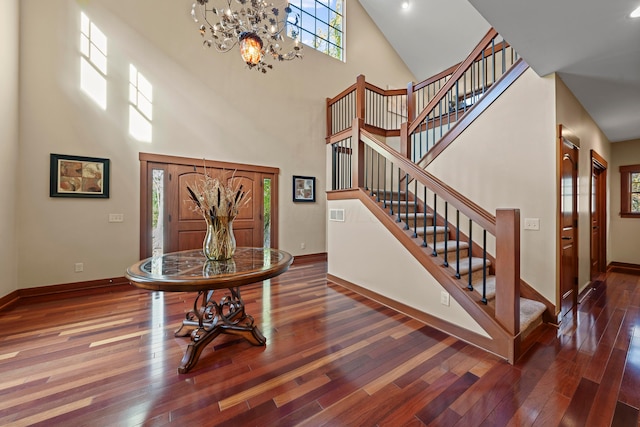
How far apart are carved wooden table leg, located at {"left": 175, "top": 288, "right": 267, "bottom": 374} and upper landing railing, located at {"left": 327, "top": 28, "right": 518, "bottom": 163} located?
9.83ft

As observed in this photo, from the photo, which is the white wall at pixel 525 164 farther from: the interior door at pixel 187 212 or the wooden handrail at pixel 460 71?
the interior door at pixel 187 212

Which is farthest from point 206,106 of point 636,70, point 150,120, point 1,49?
point 636,70

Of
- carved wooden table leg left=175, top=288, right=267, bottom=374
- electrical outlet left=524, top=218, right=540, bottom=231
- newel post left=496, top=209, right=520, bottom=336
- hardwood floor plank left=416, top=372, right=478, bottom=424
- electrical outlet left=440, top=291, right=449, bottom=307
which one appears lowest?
hardwood floor plank left=416, top=372, right=478, bottom=424

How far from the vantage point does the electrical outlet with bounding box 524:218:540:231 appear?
8.67 feet

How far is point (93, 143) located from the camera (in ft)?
11.7

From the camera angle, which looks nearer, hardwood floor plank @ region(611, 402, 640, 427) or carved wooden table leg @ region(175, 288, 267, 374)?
hardwood floor plank @ region(611, 402, 640, 427)

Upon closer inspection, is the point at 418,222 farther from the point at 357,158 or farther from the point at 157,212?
the point at 157,212

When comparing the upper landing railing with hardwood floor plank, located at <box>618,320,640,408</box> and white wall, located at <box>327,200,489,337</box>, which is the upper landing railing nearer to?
white wall, located at <box>327,200,489,337</box>

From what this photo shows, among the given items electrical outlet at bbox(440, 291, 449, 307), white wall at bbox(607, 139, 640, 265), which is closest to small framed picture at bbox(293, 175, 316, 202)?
electrical outlet at bbox(440, 291, 449, 307)

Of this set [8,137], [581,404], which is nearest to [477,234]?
[581,404]

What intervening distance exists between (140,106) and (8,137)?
58.4 inches

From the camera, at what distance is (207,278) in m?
1.61

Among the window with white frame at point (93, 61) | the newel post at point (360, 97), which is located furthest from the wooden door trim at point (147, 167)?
the newel post at point (360, 97)

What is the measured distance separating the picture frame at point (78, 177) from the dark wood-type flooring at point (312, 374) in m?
1.54
